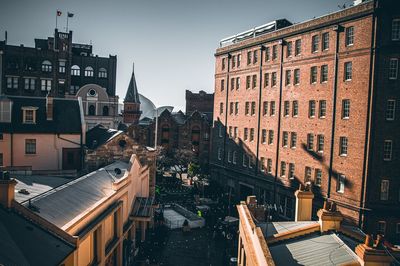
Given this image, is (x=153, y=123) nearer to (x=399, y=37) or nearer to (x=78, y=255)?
(x=399, y=37)

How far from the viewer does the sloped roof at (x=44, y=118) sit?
3378 centimetres

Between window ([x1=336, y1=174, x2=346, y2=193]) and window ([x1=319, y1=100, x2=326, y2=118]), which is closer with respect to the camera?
window ([x1=336, y1=174, x2=346, y2=193])

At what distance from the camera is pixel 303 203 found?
19.1 meters

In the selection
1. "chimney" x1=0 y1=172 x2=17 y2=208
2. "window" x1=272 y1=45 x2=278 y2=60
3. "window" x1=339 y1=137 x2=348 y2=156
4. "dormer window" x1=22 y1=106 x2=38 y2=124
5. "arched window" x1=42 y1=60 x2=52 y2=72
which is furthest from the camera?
"arched window" x1=42 y1=60 x2=52 y2=72

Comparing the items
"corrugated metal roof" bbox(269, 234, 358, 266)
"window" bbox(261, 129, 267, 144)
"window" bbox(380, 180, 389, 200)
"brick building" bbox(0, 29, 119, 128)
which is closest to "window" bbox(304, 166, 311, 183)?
"window" bbox(380, 180, 389, 200)

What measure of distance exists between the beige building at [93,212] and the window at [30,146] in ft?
33.0

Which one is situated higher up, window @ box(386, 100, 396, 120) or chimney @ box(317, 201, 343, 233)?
window @ box(386, 100, 396, 120)

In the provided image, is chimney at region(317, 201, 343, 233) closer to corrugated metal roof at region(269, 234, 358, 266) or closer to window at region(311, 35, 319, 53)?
corrugated metal roof at region(269, 234, 358, 266)

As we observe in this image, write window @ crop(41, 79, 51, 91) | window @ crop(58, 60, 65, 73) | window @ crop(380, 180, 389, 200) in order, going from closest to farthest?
window @ crop(380, 180, 389, 200), window @ crop(41, 79, 51, 91), window @ crop(58, 60, 65, 73)

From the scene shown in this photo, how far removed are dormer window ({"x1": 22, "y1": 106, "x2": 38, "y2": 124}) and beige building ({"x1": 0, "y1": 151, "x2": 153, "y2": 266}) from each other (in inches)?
442

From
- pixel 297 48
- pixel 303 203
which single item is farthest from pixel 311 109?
pixel 303 203

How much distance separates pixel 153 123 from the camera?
68438mm

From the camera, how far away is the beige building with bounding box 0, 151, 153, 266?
14.3m

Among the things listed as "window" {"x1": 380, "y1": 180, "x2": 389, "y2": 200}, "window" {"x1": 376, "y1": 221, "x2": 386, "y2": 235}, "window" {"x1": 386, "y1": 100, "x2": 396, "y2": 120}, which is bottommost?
"window" {"x1": 376, "y1": 221, "x2": 386, "y2": 235}
